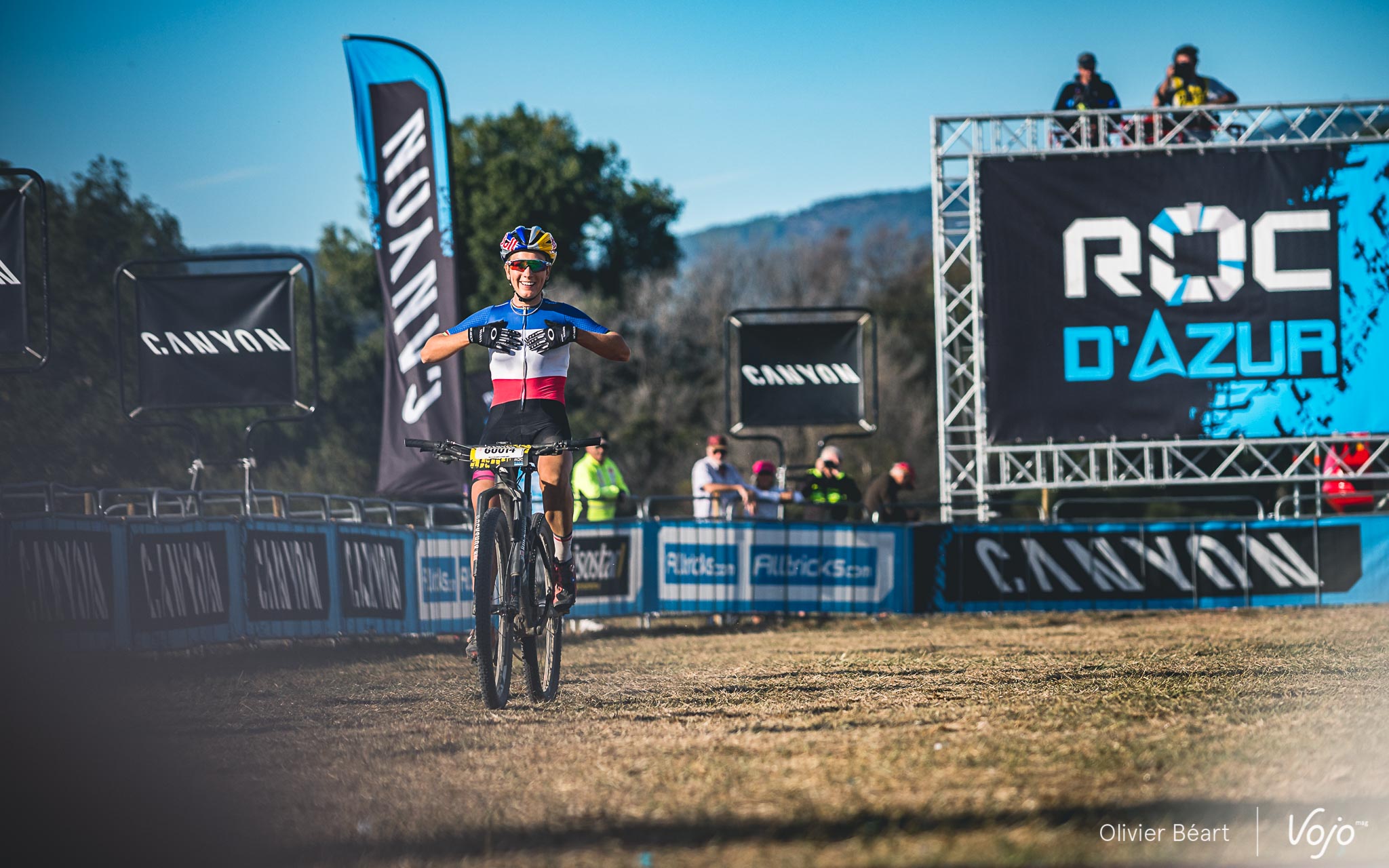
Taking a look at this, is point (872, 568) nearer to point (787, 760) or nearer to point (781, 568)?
point (781, 568)

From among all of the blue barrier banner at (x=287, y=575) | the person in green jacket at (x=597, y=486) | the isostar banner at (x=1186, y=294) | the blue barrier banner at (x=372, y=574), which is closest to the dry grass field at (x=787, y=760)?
the blue barrier banner at (x=287, y=575)

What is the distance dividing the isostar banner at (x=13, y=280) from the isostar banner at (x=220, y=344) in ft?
2.98

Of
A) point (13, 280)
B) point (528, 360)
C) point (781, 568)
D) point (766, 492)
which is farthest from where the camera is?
point (766, 492)

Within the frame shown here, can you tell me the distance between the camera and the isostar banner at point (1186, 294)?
16344mm

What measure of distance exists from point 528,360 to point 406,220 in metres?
7.16

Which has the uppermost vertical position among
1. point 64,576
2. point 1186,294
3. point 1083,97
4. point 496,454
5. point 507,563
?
point 1083,97

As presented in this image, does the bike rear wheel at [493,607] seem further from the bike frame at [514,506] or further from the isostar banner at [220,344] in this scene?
the isostar banner at [220,344]

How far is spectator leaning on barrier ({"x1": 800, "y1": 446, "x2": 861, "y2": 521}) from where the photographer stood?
51.9ft

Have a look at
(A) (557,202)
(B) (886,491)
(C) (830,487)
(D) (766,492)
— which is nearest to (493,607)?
(D) (766,492)

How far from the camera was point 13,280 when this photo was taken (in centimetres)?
→ 1095

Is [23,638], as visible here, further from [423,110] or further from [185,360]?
[423,110]

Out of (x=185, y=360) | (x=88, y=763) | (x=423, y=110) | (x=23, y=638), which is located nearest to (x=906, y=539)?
(x=423, y=110)

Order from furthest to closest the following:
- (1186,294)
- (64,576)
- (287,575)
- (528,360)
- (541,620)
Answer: (1186,294), (287,575), (64,576), (541,620), (528,360)

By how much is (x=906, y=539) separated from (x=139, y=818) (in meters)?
11.8
